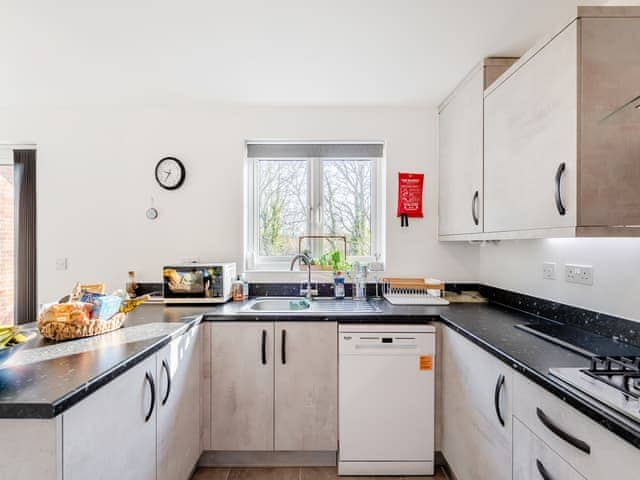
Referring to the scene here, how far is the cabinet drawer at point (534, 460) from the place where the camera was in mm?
997

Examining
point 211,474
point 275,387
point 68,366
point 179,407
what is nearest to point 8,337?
point 68,366

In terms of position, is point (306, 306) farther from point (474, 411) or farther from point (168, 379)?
point (474, 411)

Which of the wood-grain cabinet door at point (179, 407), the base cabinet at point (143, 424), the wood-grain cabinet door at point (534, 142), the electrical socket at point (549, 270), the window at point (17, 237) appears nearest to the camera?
the base cabinet at point (143, 424)

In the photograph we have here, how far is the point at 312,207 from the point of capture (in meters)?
2.81

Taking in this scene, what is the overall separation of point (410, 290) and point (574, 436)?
63.2 inches

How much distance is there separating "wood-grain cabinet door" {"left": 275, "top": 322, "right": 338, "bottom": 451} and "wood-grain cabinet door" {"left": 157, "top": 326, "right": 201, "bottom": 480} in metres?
0.46

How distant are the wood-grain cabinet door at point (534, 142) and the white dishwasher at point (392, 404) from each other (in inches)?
32.6

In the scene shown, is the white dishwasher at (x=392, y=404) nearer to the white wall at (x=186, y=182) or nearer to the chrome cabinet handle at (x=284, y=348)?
the chrome cabinet handle at (x=284, y=348)

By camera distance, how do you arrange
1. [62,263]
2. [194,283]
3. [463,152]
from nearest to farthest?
[463,152]
[194,283]
[62,263]

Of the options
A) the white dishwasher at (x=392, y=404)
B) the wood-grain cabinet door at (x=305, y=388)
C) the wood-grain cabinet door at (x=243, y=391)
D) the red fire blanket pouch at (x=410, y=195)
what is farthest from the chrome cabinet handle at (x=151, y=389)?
the red fire blanket pouch at (x=410, y=195)

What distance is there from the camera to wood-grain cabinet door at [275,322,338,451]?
2.02 metres

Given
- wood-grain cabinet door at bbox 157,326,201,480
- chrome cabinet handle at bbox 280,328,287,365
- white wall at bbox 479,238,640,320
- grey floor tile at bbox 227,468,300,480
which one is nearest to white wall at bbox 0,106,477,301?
white wall at bbox 479,238,640,320

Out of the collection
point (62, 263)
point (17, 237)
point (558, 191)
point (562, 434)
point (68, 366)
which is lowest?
point (562, 434)

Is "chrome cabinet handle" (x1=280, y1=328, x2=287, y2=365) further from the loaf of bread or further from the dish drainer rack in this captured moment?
the loaf of bread
